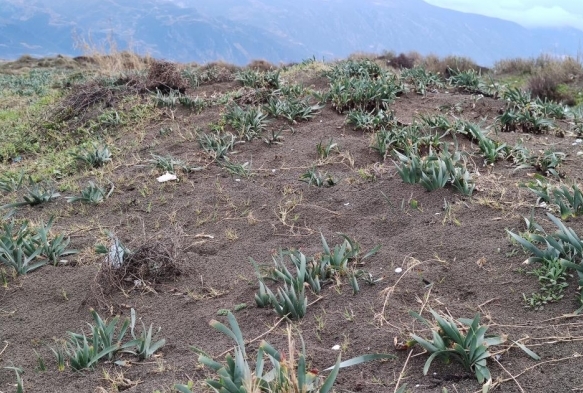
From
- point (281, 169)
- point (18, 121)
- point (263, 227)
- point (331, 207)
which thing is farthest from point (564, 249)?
point (18, 121)

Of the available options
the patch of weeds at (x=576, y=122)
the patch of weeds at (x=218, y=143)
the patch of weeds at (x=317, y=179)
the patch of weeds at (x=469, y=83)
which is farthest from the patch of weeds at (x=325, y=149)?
the patch of weeds at (x=469, y=83)

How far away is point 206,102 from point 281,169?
2.36 m

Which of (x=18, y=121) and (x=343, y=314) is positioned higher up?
(x=343, y=314)

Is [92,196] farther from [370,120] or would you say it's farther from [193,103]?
[370,120]

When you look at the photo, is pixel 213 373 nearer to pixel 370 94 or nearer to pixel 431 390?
pixel 431 390

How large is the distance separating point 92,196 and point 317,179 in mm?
1780

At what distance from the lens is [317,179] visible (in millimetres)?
3914

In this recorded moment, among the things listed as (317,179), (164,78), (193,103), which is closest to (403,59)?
(164,78)

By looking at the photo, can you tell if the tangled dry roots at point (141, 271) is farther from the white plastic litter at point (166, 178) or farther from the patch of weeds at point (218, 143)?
the patch of weeds at point (218, 143)

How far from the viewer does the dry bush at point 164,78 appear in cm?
683

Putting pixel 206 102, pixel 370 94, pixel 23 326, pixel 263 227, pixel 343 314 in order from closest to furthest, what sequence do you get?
pixel 343 314
pixel 23 326
pixel 263 227
pixel 370 94
pixel 206 102

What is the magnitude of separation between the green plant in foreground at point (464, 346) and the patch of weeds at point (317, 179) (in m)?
2.09

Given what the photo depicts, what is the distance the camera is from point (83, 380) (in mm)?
2059

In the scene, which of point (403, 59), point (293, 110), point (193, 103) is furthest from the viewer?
point (403, 59)
